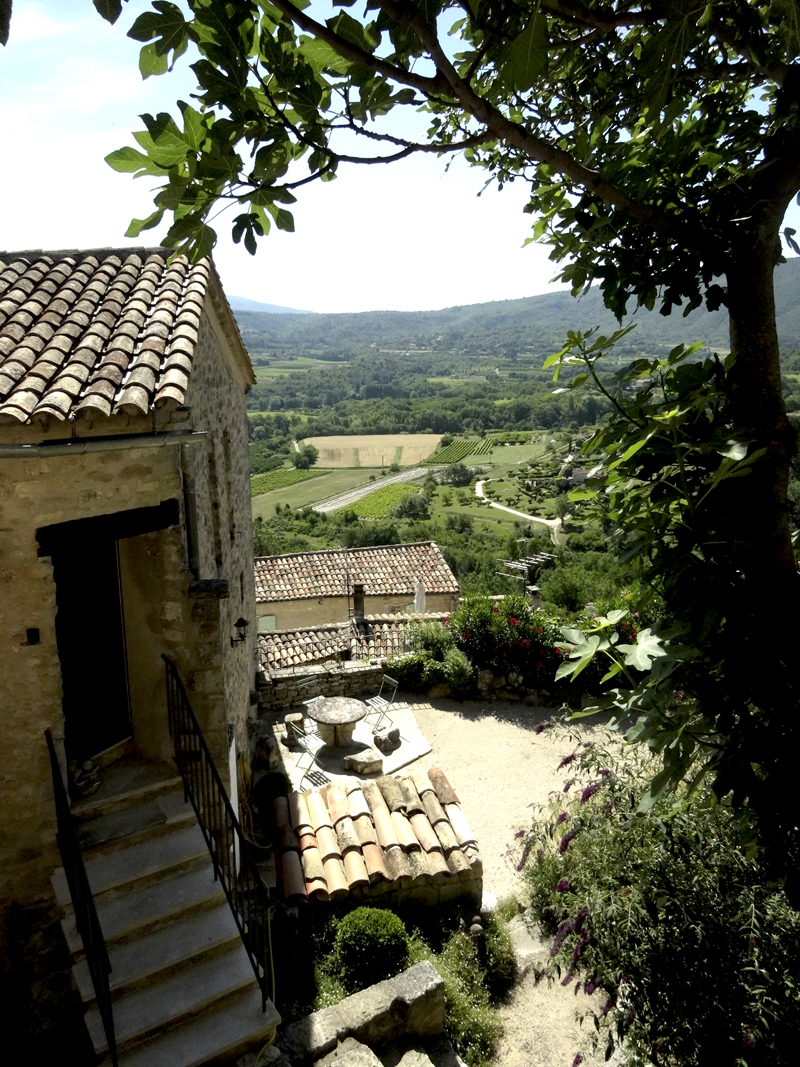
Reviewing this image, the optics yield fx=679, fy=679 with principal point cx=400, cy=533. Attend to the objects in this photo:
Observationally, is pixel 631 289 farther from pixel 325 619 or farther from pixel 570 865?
pixel 325 619

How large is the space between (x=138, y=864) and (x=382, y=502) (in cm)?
7131

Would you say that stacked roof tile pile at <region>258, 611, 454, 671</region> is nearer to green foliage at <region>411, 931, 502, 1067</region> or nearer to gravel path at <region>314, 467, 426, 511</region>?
green foliage at <region>411, 931, 502, 1067</region>

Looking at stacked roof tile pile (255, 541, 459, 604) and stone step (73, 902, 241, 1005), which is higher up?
stone step (73, 902, 241, 1005)

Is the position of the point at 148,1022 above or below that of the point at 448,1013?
above

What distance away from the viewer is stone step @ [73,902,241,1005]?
180 inches

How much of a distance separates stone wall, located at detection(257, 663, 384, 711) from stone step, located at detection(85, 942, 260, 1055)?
25.8 ft

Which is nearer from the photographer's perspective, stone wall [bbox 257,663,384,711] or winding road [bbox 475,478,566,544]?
stone wall [bbox 257,663,384,711]

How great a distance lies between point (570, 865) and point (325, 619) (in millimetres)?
16513

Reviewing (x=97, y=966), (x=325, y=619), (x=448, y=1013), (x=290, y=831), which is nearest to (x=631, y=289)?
(x=97, y=966)

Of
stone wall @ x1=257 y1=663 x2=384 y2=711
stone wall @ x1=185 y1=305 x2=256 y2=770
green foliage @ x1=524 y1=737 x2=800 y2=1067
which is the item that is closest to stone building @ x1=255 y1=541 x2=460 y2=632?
stone wall @ x1=257 y1=663 x2=384 y2=711

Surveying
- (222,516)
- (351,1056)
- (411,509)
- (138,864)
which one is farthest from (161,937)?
(411,509)

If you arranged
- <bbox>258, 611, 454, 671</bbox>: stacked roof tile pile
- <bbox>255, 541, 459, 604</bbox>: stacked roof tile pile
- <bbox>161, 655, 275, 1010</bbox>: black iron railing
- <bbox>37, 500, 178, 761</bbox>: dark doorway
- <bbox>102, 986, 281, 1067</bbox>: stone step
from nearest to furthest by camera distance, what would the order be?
<bbox>102, 986, 281, 1067</bbox>: stone step, <bbox>37, 500, 178, 761</bbox>: dark doorway, <bbox>161, 655, 275, 1010</bbox>: black iron railing, <bbox>258, 611, 454, 671</bbox>: stacked roof tile pile, <bbox>255, 541, 459, 604</bbox>: stacked roof tile pile

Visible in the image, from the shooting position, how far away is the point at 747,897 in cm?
412

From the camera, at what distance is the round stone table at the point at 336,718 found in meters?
11.1
